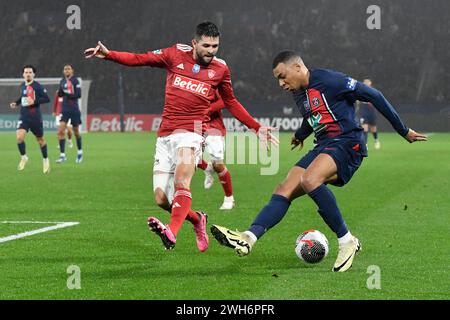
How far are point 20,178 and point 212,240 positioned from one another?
9.29 meters

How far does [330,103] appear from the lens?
7840mm

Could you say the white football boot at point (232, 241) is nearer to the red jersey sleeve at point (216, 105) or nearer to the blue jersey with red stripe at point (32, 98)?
the red jersey sleeve at point (216, 105)

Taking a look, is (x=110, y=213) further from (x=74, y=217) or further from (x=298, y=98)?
(x=298, y=98)

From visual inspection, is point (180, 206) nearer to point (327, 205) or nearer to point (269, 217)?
point (269, 217)

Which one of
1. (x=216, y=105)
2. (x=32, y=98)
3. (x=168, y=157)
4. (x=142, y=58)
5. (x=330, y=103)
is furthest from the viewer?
(x=32, y=98)

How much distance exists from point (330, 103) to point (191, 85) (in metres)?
1.56

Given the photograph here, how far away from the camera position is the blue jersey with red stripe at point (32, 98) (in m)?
19.7

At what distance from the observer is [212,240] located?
952 centimetres

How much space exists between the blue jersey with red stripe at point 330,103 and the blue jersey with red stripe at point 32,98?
12561 millimetres

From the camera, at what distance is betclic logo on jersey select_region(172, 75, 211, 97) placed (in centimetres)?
877

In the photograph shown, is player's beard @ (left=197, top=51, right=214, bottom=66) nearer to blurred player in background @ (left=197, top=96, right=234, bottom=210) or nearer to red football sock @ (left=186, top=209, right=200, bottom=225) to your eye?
red football sock @ (left=186, top=209, right=200, bottom=225)

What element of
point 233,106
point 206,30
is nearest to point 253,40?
point 233,106

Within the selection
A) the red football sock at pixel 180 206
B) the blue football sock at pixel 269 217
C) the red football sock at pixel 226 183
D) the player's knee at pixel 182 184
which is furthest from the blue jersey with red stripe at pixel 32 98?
the blue football sock at pixel 269 217
